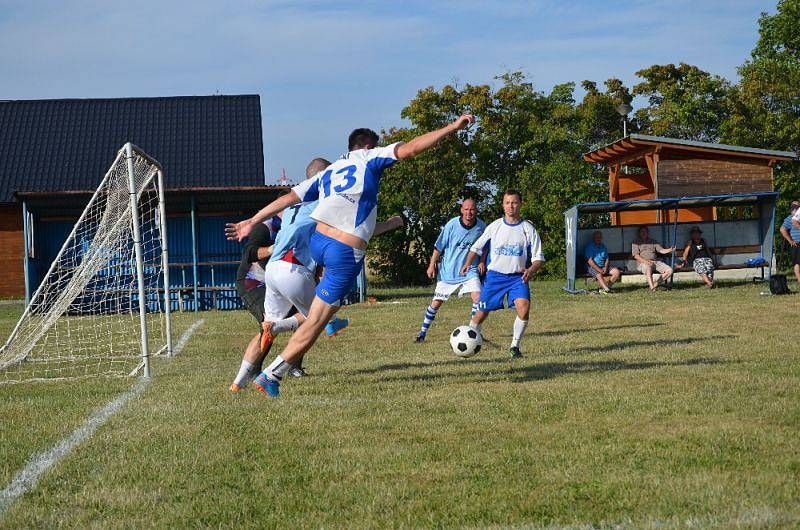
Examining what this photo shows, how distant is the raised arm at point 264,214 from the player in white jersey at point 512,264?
141 inches

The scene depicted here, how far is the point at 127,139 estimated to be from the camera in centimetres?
3039

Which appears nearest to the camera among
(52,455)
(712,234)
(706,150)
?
(52,455)

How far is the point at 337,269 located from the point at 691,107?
3049cm

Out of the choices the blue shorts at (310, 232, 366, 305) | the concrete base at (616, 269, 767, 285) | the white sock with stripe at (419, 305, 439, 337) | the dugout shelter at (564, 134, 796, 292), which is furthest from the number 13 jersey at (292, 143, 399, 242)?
the concrete base at (616, 269, 767, 285)

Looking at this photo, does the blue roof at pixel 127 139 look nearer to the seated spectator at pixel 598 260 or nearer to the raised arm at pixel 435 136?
the seated spectator at pixel 598 260

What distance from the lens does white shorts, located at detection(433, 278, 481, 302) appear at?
495 inches

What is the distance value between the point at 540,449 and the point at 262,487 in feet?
5.04

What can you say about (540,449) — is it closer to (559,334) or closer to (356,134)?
(356,134)

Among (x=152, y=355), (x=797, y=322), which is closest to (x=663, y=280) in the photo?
(x=797, y=322)

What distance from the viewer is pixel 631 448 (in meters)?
5.03

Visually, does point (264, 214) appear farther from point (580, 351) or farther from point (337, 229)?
point (580, 351)

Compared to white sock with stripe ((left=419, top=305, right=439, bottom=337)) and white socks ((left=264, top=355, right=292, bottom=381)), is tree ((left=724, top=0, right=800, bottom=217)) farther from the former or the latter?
white socks ((left=264, top=355, right=292, bottom=381))

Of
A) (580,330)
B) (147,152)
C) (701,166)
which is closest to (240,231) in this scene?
(580,330)

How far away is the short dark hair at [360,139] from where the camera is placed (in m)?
7.39
